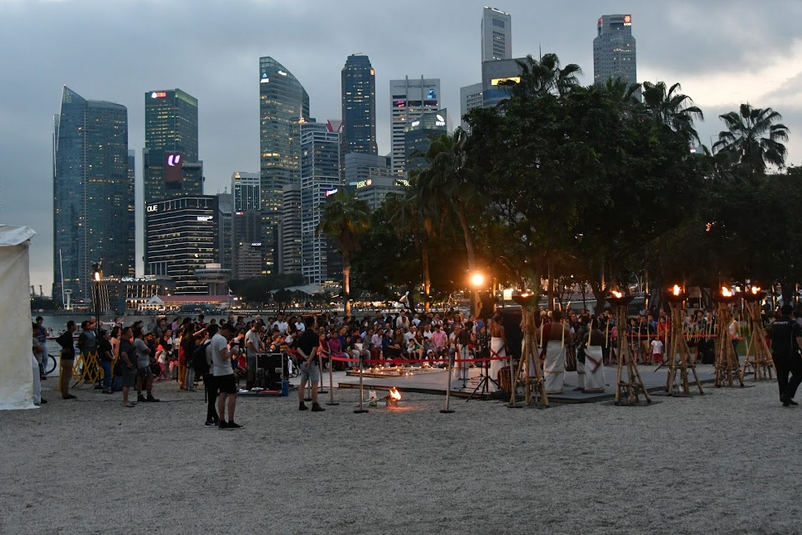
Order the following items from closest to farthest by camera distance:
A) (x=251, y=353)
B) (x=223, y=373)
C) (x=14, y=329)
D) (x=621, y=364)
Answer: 1. (x=223, y=373)
2. (x=621, y=364)
3. (x=14, y=329)
4. (x=251, y=353)

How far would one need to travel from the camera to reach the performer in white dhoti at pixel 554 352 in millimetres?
16095

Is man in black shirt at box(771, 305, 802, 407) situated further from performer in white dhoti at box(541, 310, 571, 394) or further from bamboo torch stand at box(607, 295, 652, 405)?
performer in white dhoti at box(541, 310, 571, 394)

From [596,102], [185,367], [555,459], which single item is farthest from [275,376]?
[596,102]

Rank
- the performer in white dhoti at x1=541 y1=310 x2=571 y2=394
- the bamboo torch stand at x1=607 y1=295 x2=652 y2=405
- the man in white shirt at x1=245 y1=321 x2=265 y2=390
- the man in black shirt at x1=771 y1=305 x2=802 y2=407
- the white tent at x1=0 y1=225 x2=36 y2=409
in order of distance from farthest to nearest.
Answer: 1. the man in white shirt at x1=245 y1=321 x2=265 y2=390
2. the performer in white dhoti at x1=541 y1=310 x2=571 y2=394
3. the white tent at x1=0 y1=225 x2=36 y2=409
4. the bamboo torch stand at x1=607 y1=295 x2=652 y2=405
5. the man in black shirt at x1=771 y1=305 x2=802 y2=407

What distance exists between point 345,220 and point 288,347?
30.2 m

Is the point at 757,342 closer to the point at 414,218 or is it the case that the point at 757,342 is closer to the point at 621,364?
→ the point at 621,364

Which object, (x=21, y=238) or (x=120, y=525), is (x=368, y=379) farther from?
(x=120, y=525)

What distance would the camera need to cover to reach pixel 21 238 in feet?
51.4

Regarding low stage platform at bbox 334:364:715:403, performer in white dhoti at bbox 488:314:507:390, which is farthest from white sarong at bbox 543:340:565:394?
performer in white dhoti at bbox 488:314:507:390

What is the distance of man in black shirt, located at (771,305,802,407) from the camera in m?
13.7

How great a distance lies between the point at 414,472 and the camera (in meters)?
8.80

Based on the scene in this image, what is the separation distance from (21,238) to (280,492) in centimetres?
1059

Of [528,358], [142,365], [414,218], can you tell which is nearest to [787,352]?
[528,358]

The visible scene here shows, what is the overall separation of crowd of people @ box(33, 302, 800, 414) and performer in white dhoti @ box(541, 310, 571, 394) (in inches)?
1.7
